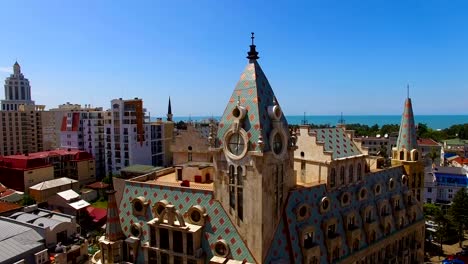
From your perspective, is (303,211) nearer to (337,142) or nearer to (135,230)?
(337,142)

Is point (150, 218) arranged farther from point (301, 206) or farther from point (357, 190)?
point (357, 190)

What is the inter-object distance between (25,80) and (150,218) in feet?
614

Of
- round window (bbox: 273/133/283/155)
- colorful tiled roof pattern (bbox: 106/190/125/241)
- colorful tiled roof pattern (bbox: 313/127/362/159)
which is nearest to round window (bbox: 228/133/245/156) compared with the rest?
round window (bbox: 273/133/283/155)

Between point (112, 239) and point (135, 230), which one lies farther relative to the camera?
point (135, 230)

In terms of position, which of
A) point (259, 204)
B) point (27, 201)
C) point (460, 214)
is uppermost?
point (259, 204)

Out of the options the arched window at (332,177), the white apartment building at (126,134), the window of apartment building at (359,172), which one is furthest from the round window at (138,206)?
the white apartment building at (126,134)

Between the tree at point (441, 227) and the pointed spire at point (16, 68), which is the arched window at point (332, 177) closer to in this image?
the tree at point (441, 227)

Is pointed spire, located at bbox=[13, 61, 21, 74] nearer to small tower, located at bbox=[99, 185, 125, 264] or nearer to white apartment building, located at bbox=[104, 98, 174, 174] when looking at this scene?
white apartment building, located at bbox=[104, 98, 174, 174]

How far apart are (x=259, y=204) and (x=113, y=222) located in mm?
14104

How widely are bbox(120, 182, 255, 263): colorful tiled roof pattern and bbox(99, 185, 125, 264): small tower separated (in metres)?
1.27

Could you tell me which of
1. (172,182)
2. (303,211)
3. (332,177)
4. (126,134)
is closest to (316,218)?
(303,211)

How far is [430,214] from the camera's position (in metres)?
74.3

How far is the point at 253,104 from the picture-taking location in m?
27.5

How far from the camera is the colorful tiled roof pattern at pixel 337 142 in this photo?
36219 millimetres
